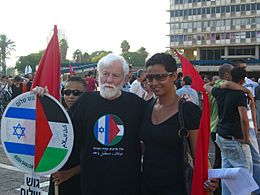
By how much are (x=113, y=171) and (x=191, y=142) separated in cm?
65

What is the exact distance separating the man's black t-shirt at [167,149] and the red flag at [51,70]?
2.81ft

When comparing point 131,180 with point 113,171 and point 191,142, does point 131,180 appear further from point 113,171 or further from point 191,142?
point 191,142

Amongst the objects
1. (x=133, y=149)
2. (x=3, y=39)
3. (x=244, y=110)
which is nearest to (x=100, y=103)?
(x=133, y=149)

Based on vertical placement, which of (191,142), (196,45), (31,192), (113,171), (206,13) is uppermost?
(206,13)

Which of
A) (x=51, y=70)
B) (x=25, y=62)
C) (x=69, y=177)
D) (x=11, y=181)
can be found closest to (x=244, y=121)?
(x=69, y=177)

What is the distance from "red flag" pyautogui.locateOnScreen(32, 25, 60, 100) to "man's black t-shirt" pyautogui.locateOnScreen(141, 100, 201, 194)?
0.86m

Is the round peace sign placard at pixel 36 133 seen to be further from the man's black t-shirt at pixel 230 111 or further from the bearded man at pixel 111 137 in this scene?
the man's black t-shirt at pixel 230 111

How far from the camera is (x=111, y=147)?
3074mm

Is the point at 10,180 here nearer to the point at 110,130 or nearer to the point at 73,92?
the point at 73,92

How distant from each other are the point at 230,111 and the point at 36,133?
2542mm

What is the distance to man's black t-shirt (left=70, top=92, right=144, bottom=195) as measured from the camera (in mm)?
3074

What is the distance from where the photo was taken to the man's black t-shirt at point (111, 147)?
121 inches

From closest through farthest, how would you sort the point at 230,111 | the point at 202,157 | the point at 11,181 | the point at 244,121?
the point at 202,157 → the point at 244,121 → the point at 230,111 → the point at 11,181

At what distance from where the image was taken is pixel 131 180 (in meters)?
3.11
